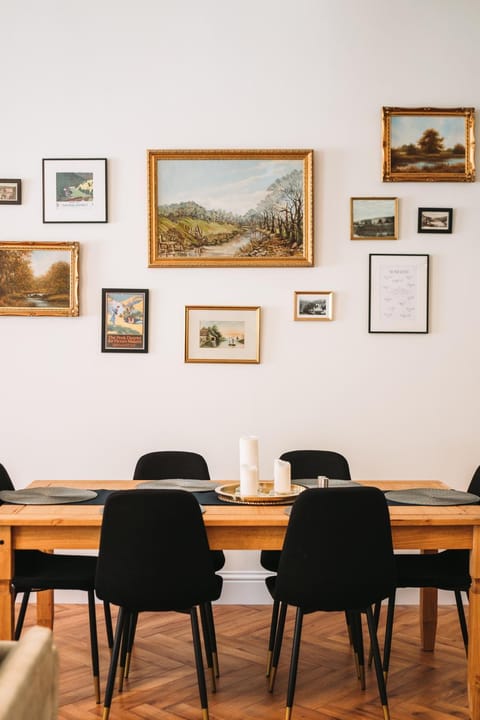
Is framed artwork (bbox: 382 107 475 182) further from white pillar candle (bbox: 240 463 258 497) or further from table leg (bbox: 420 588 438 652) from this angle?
table leg (bbox: 420 588 438 652)

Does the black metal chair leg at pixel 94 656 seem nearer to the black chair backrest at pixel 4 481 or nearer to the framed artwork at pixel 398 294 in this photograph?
the black chair backrest at pixel 4 481

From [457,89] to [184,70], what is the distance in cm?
139

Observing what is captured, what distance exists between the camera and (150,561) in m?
2.68

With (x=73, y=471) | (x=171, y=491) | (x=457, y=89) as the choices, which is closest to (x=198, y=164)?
(x=457, y=89)

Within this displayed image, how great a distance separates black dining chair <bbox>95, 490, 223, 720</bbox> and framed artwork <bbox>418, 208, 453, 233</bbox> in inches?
86.8

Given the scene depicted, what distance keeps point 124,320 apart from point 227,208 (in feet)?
2.54

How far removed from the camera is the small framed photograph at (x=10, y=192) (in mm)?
4258

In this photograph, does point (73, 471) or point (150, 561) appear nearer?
point (150, 561)

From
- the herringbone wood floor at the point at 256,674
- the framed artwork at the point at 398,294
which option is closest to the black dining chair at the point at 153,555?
the herringbone wood floor at the point at 256,674

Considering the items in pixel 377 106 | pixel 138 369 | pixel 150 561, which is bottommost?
pixel 150 561

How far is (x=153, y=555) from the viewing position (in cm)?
268

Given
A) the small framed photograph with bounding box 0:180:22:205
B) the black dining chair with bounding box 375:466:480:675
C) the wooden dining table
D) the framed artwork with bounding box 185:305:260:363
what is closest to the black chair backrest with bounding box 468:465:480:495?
the black dining chair with bounding box 375:466:480:675

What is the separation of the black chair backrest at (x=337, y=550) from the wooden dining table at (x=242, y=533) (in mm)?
154

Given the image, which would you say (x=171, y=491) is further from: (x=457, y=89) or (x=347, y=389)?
(x=457, y=89)
